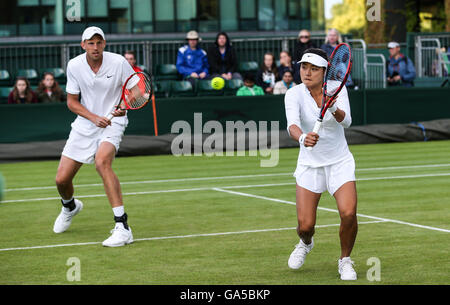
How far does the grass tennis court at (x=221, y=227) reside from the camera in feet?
24.5

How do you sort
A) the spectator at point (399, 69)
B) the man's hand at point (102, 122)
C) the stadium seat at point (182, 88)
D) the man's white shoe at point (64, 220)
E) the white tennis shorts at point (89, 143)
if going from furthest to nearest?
the spectator at point (399, 69)
the stadium seat at point (182, 88)
the man's white shoe at point (64, 220)
the white tennis shorts at point (89, 143)
the man's hand at point (102, 122)

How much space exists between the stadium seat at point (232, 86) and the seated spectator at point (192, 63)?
0.57 metres

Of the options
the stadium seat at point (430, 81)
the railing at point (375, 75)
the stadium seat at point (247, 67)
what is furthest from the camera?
the stadium seat at point (430, 81)

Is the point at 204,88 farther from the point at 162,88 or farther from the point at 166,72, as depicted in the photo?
the point at 166,72

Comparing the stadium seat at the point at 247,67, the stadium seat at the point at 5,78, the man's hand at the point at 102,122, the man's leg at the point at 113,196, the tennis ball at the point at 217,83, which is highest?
the stadium seat at the point at 247,67

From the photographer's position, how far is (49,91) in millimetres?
18844

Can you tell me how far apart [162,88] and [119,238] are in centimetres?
1236

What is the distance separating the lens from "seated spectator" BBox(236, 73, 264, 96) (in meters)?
19.8

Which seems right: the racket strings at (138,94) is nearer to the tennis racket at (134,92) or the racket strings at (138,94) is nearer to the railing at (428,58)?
the tennis racket at (134,92)

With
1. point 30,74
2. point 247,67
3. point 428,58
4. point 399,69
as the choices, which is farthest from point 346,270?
point 428,58

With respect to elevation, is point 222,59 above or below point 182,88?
above

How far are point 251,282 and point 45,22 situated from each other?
2635 cm

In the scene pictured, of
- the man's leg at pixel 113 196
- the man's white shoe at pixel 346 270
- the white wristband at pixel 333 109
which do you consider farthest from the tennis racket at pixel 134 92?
the man's white shoe at pixel 346 270

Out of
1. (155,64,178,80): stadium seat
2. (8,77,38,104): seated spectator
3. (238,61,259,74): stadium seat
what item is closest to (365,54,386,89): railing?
(238,61,259,74): stadium seat
